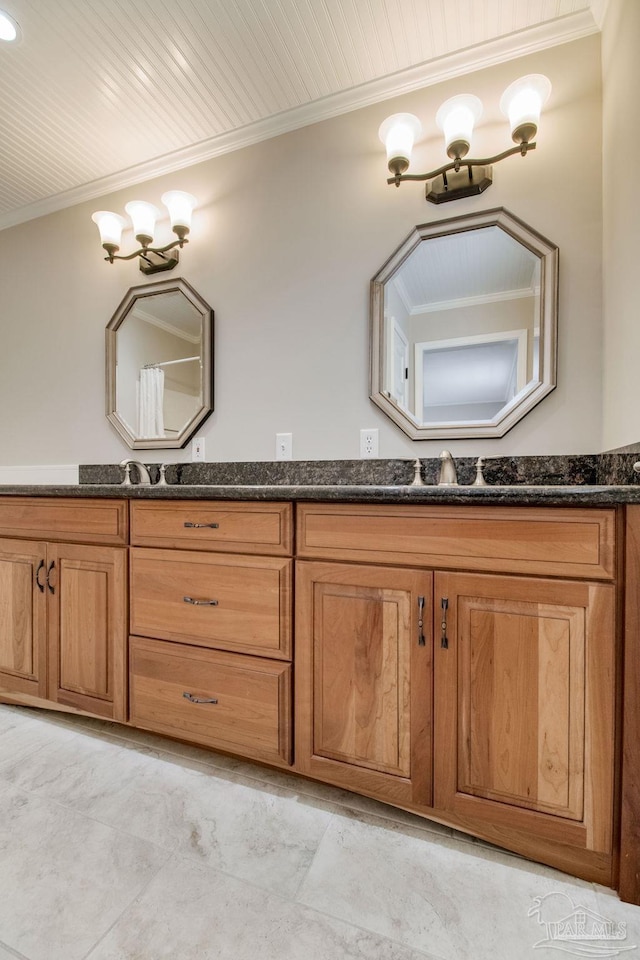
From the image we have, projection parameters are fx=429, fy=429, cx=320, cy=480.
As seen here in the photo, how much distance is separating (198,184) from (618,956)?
9.50 feet

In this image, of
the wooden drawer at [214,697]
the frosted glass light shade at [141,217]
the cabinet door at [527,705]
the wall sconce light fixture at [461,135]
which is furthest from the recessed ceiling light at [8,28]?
the cabinet door at [527,705]

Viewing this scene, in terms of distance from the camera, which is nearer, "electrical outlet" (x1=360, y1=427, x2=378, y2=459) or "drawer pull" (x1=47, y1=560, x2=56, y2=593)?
"drawer pull" (x1=47, y1=560, x2=56, y2=593)

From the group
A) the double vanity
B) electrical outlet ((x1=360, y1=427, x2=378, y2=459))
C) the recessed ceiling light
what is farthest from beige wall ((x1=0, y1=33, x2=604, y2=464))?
the recessed ceiling light

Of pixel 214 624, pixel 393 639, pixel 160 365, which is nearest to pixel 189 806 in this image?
pixel 214 624

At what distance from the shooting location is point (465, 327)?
1.62 meters

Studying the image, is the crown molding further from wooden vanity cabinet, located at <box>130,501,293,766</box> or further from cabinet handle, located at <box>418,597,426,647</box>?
cabinet handle, located at <box>418,597,426,647</box>

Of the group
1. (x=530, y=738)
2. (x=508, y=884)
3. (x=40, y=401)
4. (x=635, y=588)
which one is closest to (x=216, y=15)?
(x=40, y=401)

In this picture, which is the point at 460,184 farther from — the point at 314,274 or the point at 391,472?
the point at 391,472

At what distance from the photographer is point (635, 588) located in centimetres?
92

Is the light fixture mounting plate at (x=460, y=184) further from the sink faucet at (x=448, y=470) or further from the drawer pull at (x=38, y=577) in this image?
the drawer pull at (x=38, y=577)

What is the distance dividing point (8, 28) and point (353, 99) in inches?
49.2

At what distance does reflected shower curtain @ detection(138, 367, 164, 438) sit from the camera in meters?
2.11

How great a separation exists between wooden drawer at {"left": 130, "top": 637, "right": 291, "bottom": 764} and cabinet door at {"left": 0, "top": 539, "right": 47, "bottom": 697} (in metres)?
0.47

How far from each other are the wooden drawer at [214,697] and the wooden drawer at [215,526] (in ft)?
1.10
